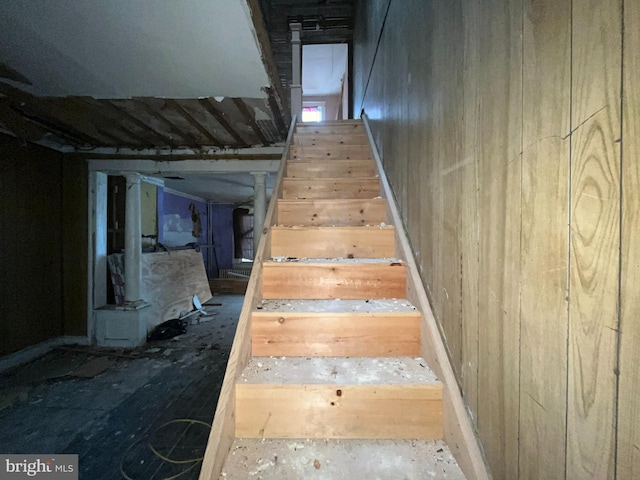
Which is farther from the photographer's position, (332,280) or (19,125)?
(19,125)

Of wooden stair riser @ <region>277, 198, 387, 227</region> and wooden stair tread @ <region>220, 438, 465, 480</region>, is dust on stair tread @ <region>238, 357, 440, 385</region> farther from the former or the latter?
wooden stair riser @ <region>277, 198, 387, 227</region>

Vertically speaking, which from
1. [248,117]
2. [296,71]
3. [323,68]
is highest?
[323,68]

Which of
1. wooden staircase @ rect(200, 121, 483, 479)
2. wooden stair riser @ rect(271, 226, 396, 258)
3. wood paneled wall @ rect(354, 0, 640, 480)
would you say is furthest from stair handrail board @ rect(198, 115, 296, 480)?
wood paneled wall @ rect(354, 0, 640, 480)

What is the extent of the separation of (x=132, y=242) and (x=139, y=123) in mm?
1730

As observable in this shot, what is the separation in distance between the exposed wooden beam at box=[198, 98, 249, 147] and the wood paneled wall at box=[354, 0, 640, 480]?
1.94m

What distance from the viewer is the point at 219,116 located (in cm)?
254

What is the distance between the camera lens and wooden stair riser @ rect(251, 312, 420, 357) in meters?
1.14

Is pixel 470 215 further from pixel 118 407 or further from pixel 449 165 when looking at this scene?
pixel 118 407

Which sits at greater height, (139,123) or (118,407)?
(139,123)

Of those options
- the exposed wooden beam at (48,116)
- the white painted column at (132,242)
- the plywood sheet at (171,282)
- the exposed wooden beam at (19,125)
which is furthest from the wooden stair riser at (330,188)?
the plywood sheet at (171,282)

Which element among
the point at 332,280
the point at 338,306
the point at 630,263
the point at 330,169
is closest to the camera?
the point at 630,263

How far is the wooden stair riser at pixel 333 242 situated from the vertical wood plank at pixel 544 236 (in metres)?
1.06

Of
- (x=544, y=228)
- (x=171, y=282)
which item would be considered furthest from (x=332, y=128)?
(x=171, y=282)

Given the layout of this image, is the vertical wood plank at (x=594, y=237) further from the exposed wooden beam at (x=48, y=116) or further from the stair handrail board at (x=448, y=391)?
the exposed wooden beam at (x=48, y=116)
